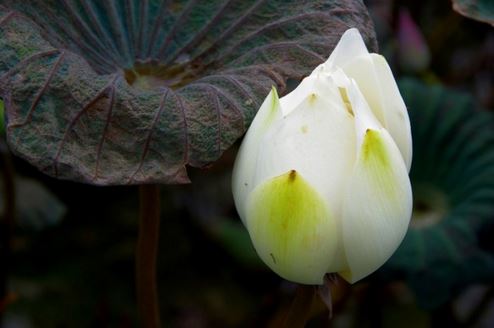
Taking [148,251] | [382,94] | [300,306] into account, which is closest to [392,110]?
[382,94]

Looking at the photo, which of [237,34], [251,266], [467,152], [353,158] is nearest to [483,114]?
[467,152]

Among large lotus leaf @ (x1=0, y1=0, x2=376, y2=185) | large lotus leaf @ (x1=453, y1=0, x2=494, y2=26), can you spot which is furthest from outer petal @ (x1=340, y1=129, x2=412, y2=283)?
large lotus leaf @ (x1=453, y1=0, x2=494, y2=26)

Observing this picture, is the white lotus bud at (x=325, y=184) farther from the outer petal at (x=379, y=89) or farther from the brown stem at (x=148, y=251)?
the brown stem at (x=148, y=251)

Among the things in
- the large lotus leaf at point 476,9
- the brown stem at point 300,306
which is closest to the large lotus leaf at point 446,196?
the large lotus leaf at point 476,9

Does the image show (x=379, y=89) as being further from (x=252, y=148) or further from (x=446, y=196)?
(x=446, y=196)

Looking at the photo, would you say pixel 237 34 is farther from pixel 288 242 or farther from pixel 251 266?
pixel 251 266

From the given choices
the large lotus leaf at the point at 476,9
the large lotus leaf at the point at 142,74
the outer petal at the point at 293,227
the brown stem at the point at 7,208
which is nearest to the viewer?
the outer petal at the point at 293,227

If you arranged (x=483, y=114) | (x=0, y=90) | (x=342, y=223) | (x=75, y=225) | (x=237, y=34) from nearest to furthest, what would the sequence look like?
(x=342, y=223) → (x=0, y=90) → (x=237, y=34) → (x=483, y=114) → (x=75, y=225)
